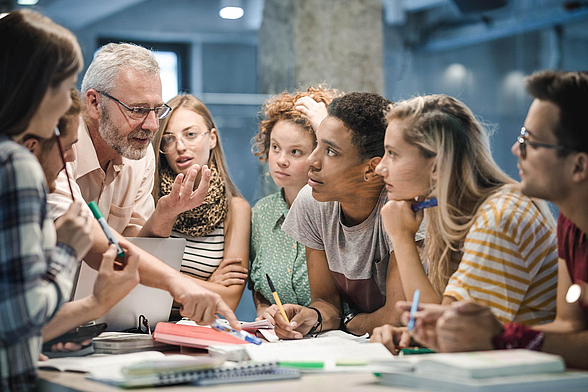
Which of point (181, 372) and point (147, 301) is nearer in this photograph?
point (181, 372)

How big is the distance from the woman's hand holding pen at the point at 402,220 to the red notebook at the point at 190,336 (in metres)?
0.55

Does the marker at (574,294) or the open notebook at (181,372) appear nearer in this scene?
the open notebook at (181,372)

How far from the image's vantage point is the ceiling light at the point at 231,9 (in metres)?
5.84

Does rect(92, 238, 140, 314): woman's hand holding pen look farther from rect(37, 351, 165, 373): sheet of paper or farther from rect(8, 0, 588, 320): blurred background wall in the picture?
rect(8, 0, 588, 320): blurred background wall

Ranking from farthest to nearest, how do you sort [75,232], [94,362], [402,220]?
[402,220] → [94,362] → [75,232]

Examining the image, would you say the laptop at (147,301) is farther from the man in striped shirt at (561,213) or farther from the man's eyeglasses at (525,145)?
the man's eyeglasses at (525,145)

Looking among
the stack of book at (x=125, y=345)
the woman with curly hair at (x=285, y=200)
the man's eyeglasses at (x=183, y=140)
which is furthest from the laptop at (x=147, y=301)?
the man's eyeglasses at (x=183, y=140)

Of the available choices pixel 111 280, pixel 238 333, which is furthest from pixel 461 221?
pixel 111 280

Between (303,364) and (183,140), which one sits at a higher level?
(183,140)

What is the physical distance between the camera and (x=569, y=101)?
1.45 meters

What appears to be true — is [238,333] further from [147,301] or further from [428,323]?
[428,323]

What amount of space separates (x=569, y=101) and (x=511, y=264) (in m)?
0.42

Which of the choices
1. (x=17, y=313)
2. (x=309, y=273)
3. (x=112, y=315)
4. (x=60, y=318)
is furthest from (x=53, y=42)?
(x=309, y=273)

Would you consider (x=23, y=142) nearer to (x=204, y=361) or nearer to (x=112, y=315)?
(x=204, y=361)
